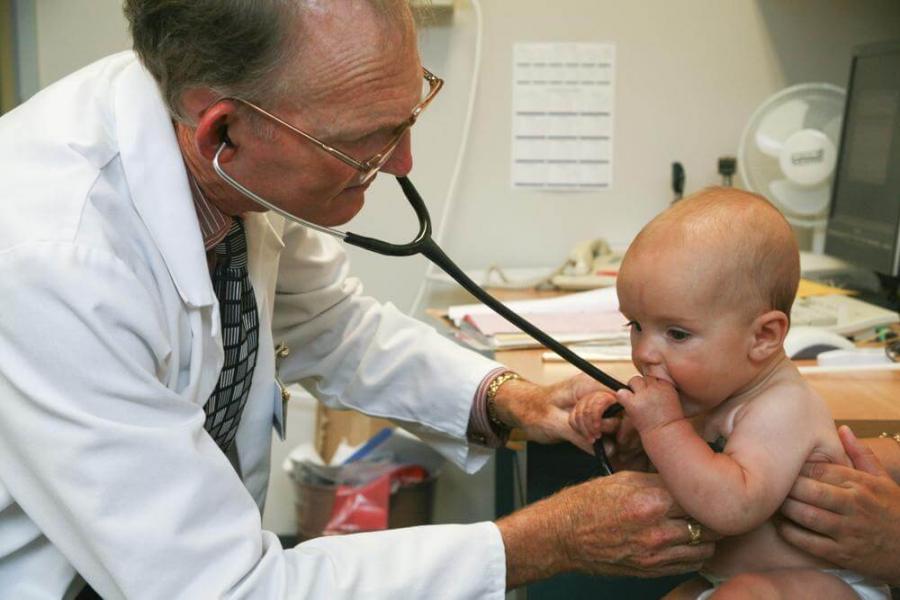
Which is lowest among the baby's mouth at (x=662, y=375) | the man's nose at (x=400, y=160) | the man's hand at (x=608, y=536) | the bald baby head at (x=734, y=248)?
the man's hand at (x=608, y=536)

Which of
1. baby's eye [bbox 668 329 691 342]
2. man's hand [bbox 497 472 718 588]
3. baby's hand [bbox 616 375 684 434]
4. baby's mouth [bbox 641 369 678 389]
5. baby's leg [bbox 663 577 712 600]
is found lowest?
baby's leg [bbox 663 577 712 600]

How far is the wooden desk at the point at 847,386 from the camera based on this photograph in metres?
1.24

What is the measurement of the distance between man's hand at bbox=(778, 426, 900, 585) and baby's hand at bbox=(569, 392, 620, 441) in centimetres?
21

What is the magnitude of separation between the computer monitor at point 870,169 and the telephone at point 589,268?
1.57 feet

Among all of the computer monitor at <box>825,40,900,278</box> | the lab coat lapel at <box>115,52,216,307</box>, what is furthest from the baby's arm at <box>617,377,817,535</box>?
the computer monitor at <box>825,40,900,278</box>

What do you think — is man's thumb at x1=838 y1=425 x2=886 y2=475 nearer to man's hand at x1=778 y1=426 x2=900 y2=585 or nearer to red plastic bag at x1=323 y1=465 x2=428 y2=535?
man's hand at x1=778 y1=426 x2=900 y2=585

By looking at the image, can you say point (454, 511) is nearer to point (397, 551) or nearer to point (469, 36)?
point (469, 36)

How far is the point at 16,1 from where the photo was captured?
7.55 ft

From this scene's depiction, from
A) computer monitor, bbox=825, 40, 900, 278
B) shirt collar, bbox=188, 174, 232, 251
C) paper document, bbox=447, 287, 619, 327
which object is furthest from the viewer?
computer monitor, bbox=825, 40, 900, 278

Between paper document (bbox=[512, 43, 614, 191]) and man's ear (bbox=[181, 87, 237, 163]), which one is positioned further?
paper document (bbox=[512, 43, 614, 191])

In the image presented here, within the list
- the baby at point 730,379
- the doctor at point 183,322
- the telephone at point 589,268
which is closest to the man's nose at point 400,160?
the doctor at point 183,322

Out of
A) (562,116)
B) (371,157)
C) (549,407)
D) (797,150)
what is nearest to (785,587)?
(549,407)

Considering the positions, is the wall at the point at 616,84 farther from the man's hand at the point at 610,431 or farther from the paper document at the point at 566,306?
the man's hand at the point at 610,431

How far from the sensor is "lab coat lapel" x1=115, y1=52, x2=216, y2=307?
104cm
